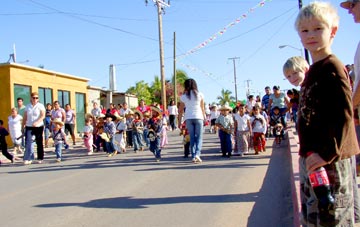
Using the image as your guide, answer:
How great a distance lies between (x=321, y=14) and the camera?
2.65 m

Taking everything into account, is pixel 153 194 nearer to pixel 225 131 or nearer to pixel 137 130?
pixel 225 131

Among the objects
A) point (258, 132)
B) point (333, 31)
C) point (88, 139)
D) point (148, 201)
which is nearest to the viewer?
point (333, 31)

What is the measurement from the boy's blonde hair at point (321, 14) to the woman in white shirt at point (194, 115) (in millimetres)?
7366

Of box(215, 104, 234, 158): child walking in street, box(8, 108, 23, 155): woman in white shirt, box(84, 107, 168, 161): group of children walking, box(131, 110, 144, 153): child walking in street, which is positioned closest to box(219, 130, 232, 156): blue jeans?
box(215, 104, 234, 158): child walking in street

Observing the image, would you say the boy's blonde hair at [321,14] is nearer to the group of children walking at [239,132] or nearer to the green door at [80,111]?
the group of children walking at [239,132]

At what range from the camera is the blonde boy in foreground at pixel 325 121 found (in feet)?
8.35

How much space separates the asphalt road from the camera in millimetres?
5285

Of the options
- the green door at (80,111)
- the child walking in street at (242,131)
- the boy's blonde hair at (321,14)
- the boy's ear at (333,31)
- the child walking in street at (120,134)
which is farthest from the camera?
the green door at (80,111)

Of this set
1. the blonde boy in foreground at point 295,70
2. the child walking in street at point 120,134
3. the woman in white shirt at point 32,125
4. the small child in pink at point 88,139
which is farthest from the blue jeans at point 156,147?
the blonde boy in foreground at point 295,70

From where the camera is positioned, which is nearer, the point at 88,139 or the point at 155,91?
the point at 88,139

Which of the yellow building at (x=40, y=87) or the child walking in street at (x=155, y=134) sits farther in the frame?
the yellow building at (x=40, y=87)

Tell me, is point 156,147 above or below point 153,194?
above

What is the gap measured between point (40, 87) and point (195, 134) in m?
16.2

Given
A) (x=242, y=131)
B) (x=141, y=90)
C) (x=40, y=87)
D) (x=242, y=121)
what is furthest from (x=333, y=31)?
(x=141, y=90)
